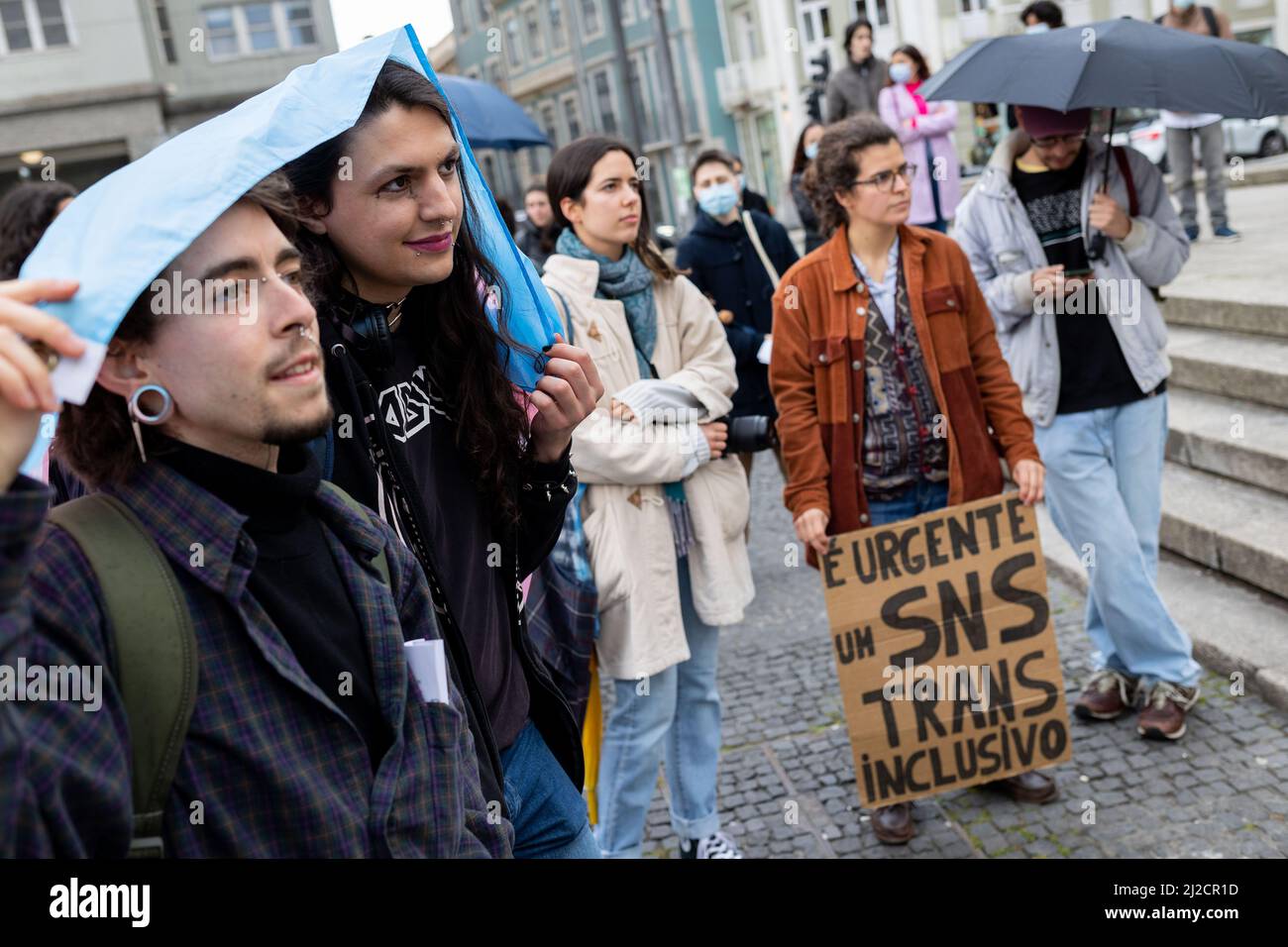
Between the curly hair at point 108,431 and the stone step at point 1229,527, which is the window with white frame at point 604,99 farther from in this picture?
the curly hair at point 108,431

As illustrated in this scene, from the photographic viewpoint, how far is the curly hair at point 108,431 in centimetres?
142

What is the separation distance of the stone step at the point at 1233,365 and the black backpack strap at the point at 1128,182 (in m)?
1.97

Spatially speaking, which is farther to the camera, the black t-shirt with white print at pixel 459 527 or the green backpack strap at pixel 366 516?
the black t-shirt with white print at pixel 459 527

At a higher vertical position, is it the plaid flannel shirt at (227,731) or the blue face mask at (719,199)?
the blue face mask at (719,199)

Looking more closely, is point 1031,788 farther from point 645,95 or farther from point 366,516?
point 645,95

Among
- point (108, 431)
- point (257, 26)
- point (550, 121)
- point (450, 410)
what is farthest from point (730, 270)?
point (550, 121)

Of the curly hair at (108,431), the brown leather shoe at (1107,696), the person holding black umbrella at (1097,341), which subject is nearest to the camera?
the curly hair at (108,431)

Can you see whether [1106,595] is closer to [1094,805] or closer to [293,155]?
[1094,805]

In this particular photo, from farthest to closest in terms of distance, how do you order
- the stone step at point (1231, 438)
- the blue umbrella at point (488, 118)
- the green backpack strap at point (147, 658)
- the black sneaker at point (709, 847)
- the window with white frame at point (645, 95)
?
the window with white frame at point (645, 95)
the blue umbrella at point (488, 118)
the stone step at point (1231, 438)
the black sneaker at point (709, 847)
the green backpack strap at point (147, 658)

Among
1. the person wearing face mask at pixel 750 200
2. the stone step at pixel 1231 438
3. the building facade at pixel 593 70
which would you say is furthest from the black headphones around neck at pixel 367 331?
the building facade at pixel 593 70

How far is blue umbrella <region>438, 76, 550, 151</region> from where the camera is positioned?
26.1 ft

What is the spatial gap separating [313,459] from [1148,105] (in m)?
3.19

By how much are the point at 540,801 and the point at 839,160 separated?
2514mm
